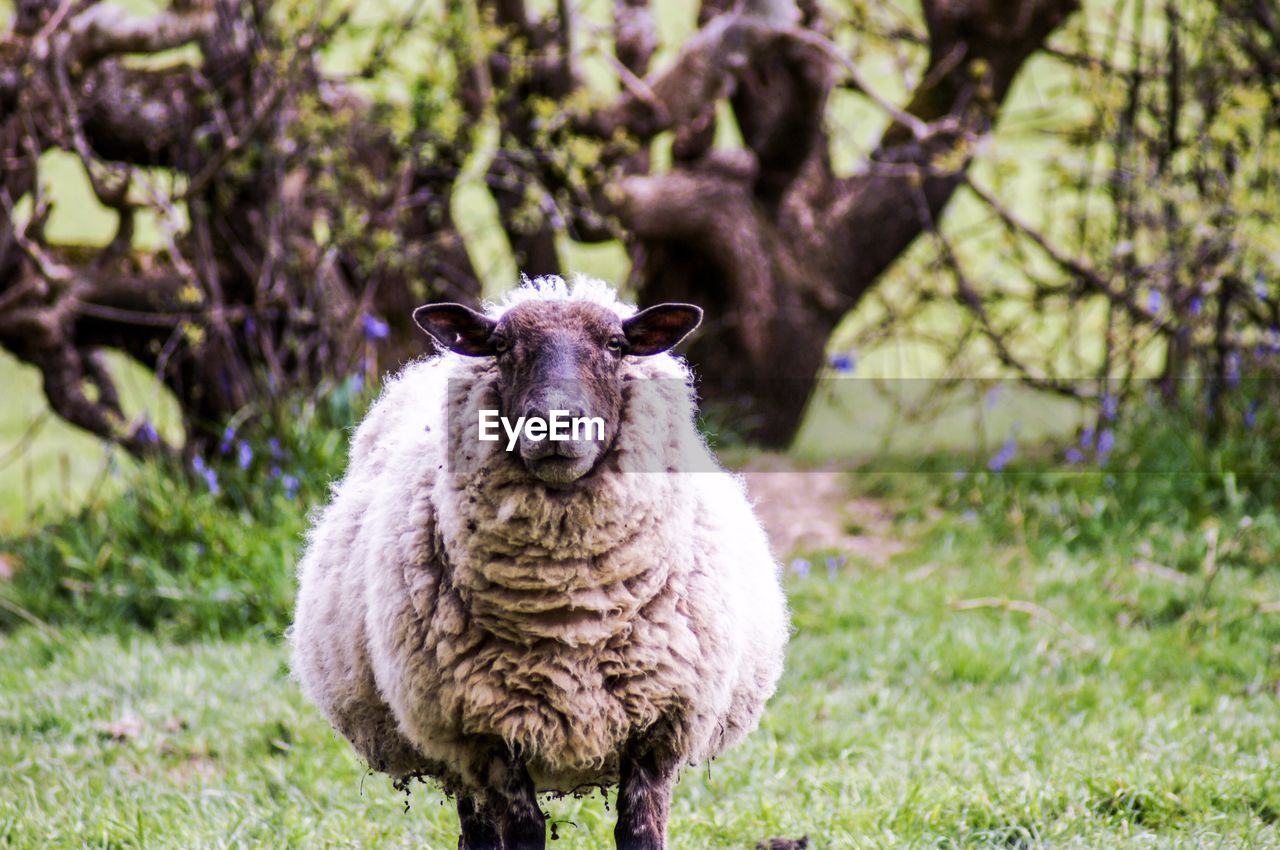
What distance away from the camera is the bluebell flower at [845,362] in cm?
759

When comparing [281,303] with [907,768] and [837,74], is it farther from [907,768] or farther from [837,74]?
[907,768]

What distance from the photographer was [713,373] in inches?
312

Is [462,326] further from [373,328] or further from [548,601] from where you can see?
[373,328]

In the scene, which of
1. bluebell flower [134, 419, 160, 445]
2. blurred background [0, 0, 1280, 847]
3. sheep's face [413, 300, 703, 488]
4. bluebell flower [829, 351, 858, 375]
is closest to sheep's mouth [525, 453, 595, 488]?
sheep's face [413, 300, 703, 488]

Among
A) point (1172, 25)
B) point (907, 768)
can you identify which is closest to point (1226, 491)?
point (1172, 25)

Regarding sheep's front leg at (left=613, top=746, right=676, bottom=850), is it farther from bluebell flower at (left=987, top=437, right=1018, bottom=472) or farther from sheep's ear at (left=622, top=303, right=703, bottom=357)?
bluebell flower at (left=987, top=437, right=1018, bottom=472)

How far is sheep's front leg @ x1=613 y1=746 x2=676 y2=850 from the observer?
8.89 feet

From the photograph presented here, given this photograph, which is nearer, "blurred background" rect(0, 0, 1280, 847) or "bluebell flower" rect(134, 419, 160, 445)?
"blurred background" rect(0, 0, 1280, 847)

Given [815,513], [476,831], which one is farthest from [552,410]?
[815,513]

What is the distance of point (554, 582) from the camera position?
2.63m

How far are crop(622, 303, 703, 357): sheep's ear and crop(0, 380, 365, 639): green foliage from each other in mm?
2931

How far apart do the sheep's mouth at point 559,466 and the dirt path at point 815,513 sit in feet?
11.6

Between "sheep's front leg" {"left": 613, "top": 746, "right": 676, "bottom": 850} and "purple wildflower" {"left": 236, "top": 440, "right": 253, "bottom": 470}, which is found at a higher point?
"sheep's front leg" {"left": 613, "top": 746, "right": 676, "bottom": 850}

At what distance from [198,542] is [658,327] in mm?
3619
